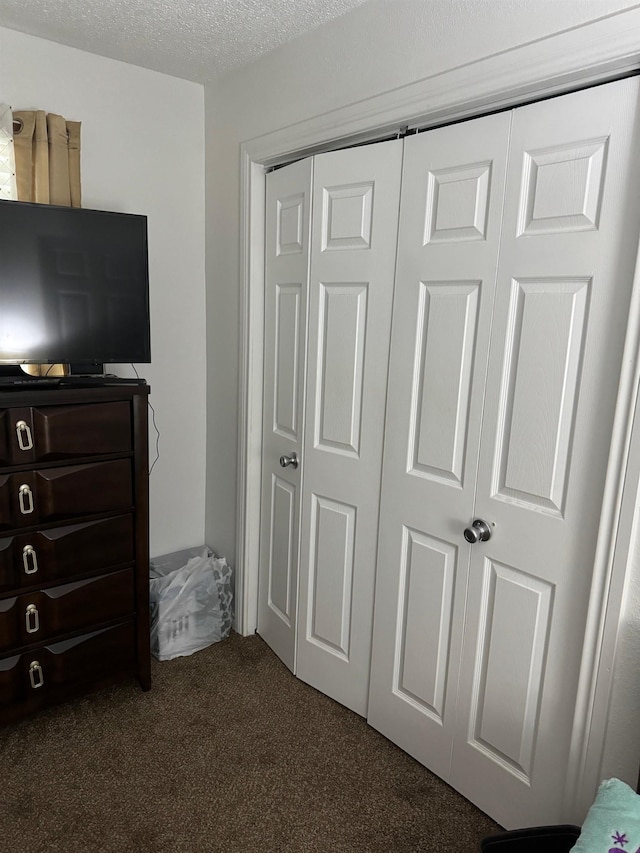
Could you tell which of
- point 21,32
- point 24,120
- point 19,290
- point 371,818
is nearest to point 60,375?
point 19,290

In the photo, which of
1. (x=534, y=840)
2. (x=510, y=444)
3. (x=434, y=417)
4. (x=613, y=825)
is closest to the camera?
(x=613, y=825)

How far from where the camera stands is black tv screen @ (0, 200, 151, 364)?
1878 millimetres

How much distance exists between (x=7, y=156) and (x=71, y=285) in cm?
57

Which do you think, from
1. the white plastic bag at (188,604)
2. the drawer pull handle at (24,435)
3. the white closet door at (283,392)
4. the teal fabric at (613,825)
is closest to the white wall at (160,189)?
the white plastic bag at (188,604)

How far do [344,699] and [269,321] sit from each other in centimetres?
150

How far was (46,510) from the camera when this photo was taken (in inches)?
75.3

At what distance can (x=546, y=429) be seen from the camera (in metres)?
1.52

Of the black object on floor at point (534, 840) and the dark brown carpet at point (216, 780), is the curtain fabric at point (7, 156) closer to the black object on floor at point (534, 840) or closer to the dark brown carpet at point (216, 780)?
the dark brown carpet at point (216, 780)

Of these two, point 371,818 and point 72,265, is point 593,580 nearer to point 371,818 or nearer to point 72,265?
point 371,818

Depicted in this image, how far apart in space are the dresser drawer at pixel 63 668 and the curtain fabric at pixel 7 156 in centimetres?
158

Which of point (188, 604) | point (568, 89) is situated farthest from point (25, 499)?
point (568, 89)

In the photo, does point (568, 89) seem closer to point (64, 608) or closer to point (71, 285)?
point (71, 285)

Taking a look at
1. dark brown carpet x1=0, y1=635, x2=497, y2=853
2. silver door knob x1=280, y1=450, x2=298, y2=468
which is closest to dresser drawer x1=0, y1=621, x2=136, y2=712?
dark brown carpet x1=0, y1=635, x2=497, y2=853

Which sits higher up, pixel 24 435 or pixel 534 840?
pixel 24 435
